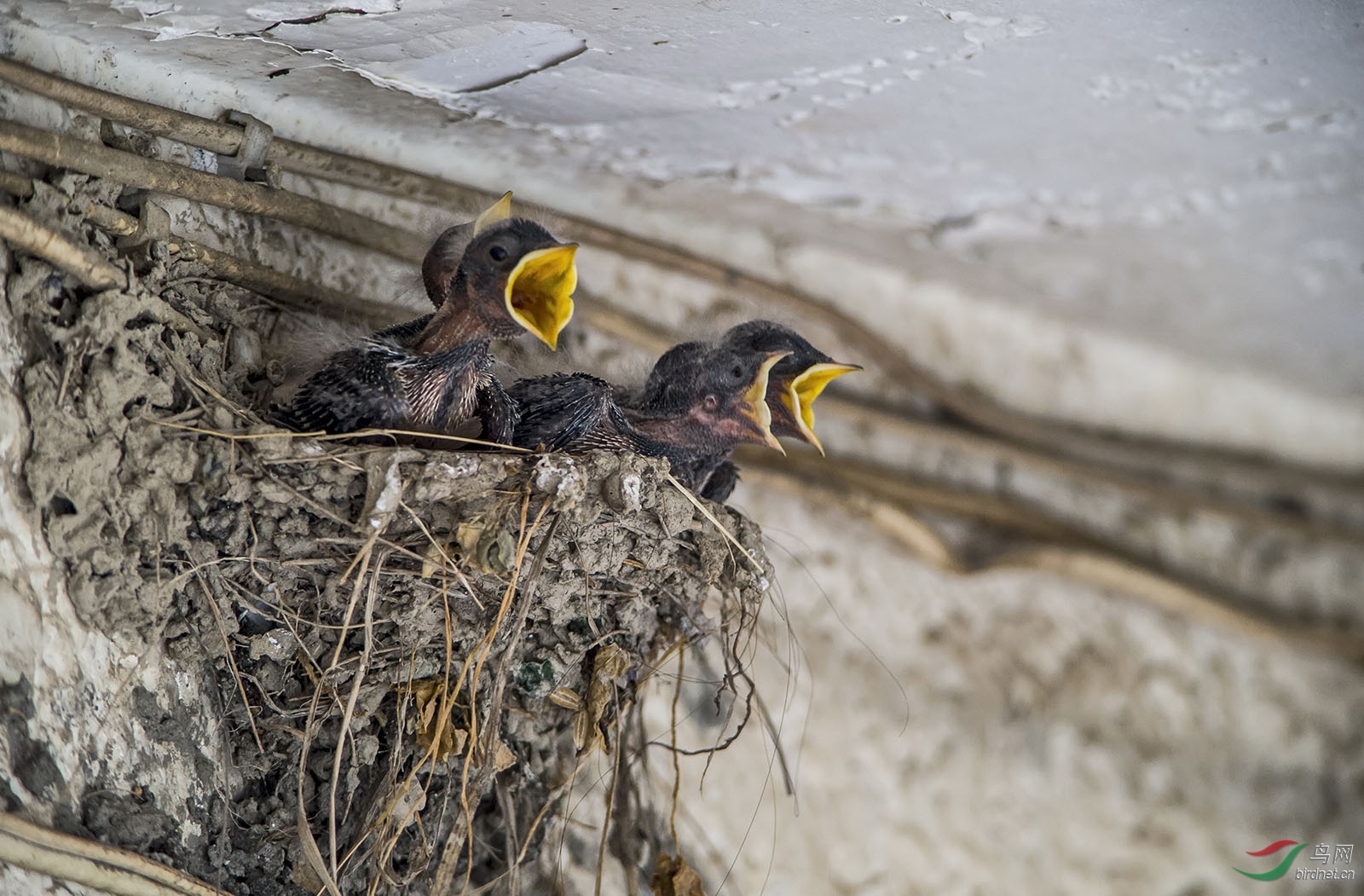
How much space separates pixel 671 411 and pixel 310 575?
0.48 meters

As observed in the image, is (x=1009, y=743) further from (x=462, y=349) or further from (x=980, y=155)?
(x=462, y=349)

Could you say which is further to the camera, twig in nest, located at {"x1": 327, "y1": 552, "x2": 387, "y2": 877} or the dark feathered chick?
the dark feathered chick

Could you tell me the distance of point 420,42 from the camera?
1302 millimetres

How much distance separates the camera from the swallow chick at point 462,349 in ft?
3.68

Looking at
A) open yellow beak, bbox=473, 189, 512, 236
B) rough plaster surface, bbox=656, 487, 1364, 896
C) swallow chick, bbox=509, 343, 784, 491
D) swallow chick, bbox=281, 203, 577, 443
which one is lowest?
rough plaster surface, bbox=656, 487, 1364, 896

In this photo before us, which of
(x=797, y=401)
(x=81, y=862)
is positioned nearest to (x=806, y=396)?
(x=797, y=401)

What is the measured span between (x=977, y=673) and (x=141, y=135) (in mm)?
1325

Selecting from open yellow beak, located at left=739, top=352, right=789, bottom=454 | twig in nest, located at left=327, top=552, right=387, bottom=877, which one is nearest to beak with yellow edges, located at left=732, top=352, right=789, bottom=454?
open yellow beak, located at left=739, top=352, right=789, bottom=454

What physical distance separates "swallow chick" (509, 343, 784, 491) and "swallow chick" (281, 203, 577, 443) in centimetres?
7

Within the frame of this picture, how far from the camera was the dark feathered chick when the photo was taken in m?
1.28

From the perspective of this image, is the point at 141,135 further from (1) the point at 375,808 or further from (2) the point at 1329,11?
(2) the point at 1329,11

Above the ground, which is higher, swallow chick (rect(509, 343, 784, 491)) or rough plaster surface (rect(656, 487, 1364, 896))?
swallow chick (rect(509, 343, 784, 491))

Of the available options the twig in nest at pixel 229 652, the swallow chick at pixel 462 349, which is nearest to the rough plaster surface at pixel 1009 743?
the swallow chick at pixel 462 349

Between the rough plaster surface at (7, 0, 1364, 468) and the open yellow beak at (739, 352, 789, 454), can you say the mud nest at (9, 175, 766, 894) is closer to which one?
the open yellow beak at (739, 352, 789, 454)
